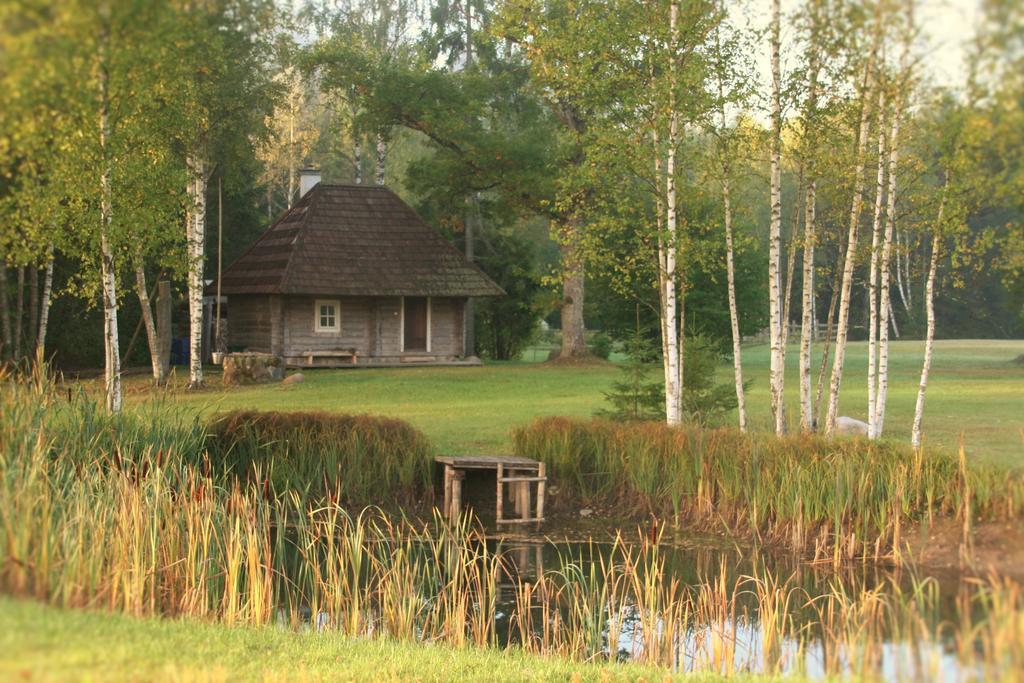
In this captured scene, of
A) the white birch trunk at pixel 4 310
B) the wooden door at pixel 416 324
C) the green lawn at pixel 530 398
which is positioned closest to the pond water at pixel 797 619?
the green lawn at pixel 530 398

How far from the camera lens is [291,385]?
26344 mm

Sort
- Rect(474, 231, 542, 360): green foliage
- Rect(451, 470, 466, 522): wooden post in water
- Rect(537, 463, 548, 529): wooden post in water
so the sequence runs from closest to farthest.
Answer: Rect(451, 470, 466, 522): wooden post in water
Rect(537, 463, 548, 529): wooden post in water
Rect(474, 231, 542, 360): green foliage

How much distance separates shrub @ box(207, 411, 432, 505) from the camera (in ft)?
46.8

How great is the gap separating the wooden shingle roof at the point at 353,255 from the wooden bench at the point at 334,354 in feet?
5.92

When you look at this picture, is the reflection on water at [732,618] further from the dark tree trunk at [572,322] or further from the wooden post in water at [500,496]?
the dark tree trunk at [572,322]

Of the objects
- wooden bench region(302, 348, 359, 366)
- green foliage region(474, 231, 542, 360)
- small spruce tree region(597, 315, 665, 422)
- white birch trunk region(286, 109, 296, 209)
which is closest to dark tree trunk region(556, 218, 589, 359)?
green foliage region(474, 231, 542, 360)

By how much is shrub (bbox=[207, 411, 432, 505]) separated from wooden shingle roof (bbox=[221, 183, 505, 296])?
16.5 metres

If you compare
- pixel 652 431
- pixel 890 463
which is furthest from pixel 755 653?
pixel 652 431

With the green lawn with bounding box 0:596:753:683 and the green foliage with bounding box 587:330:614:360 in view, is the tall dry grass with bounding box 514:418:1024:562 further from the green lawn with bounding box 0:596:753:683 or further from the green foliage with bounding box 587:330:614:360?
the green foliage with bounding box 587:330:614:360

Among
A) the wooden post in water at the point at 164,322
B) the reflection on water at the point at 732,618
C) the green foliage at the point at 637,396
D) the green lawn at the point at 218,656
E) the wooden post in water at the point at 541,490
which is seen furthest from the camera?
the wooden post in water at the point at 164,322

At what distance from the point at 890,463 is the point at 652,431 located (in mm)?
3266

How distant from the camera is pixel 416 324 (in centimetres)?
3434

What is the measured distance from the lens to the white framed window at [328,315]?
32812 mm

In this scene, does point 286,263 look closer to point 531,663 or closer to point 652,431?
point 652,431
